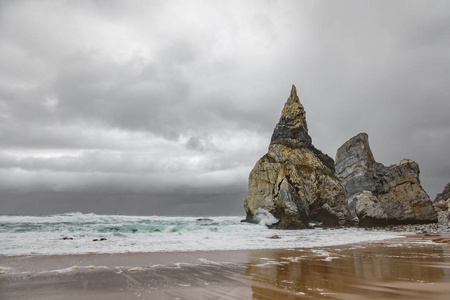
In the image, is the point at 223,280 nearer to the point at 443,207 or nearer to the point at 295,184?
the point at 295,184

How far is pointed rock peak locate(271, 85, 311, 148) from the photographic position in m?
40.2

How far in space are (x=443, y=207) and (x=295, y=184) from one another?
1077 inches

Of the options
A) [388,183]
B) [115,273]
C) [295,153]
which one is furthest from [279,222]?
[115,273]

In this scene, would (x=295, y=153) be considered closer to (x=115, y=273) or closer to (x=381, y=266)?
(x=381, y=266)

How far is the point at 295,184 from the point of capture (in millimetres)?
34969

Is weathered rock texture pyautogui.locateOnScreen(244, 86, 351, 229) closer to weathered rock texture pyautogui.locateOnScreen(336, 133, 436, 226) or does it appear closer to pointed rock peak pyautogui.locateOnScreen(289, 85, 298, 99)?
pointed rock peak pyautogui.locateOnScreen(289, 85, 298, 99)

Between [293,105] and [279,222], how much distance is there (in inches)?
734

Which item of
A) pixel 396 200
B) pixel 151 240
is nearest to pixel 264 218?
pixel 396 200

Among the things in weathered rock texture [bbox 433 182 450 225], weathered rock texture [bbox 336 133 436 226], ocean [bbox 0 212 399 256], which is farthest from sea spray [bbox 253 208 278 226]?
weathered rock texture [bbox 433 182 450 225]

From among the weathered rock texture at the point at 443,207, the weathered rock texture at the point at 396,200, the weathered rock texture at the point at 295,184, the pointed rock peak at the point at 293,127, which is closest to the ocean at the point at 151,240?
the weathered rock texture at the point at 295,184

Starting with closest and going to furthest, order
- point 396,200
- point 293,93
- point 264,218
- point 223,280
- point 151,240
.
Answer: point 223,280, point 151,240, point 264,218, point 396,200, point 293,93

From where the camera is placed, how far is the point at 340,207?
123 feet

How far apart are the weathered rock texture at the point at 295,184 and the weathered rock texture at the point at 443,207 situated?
10732 mm

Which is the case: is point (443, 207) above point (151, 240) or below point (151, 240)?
above
